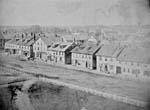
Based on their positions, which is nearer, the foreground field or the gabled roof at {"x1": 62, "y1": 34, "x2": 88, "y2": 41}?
the foreground field

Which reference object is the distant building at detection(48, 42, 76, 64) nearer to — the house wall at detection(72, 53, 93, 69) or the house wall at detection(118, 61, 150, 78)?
the house wall at detection(72, 53, 93, 69)

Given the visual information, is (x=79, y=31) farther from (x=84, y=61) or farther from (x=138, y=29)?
(x=138, y=29)

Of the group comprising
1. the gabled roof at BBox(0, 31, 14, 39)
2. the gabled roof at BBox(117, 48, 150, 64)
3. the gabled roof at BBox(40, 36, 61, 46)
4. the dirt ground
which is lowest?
the dirt ground

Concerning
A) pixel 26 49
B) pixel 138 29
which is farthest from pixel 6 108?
pixel 138 29

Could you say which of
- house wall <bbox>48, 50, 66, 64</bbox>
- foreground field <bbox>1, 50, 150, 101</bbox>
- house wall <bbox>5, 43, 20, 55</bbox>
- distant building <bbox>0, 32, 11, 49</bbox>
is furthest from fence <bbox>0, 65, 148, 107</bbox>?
distant building <bbox>0, 32, 11, 49</bbox>

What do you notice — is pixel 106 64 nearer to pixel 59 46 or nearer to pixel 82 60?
pixel 82 60

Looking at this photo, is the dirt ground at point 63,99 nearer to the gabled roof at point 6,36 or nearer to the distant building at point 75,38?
the distant building at point 75,38

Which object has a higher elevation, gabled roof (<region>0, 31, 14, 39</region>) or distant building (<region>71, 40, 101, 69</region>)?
gabled roof (<region>0, 31, 14, 39</region>)
